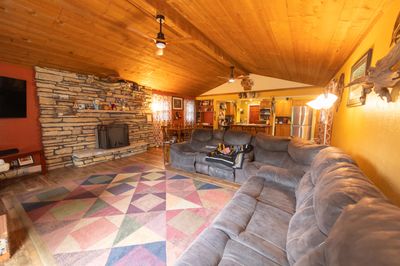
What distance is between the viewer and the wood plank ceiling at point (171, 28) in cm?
169

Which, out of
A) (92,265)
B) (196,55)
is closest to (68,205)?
(92,265)

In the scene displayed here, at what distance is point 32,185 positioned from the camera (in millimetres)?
3146

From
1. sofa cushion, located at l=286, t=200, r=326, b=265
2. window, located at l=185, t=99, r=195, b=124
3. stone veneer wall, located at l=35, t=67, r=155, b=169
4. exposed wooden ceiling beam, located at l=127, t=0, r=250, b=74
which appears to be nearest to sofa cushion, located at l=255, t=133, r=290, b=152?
sofa cushion, located at l=286, t=200, r=326, b=265

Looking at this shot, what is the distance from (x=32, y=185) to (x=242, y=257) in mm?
3961

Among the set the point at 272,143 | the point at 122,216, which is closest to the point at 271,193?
the point at 272,143

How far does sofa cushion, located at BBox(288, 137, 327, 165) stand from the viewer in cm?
236

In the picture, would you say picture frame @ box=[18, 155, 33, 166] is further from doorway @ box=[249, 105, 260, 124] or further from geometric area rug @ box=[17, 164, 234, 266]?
doorway @ box=[249, 105, 260, 124]

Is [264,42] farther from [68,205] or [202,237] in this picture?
[68,205]

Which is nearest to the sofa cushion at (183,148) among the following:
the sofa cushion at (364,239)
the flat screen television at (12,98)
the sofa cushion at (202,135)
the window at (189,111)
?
the sofa cushion at (202,135)

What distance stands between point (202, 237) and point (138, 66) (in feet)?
14.8

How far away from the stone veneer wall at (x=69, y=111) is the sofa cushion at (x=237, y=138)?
140 inches

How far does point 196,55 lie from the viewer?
4.42 meters

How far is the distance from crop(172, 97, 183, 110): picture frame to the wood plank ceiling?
3.20 m

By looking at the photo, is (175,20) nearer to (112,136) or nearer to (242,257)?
(242,257)
